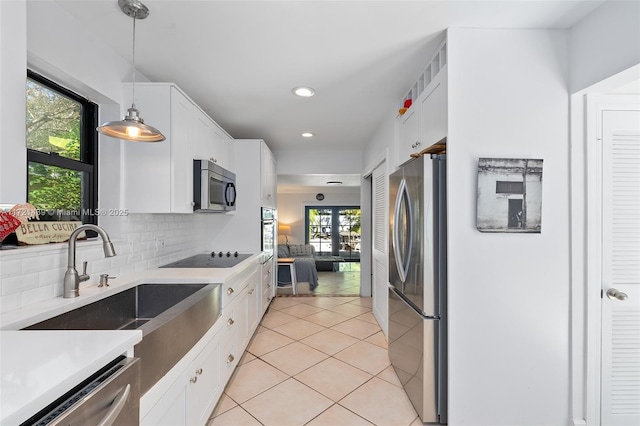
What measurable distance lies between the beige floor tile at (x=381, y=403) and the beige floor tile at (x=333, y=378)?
0.07m

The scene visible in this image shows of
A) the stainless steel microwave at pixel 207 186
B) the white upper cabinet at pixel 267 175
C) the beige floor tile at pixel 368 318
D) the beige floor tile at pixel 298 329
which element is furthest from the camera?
the white upper cabinet at pixel 267 175

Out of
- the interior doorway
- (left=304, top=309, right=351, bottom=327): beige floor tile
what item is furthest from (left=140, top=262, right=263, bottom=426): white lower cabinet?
the interior doorway

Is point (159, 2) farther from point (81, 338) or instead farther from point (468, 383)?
point (468, 383)

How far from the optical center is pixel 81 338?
97 cm

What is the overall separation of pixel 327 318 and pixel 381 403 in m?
1.79

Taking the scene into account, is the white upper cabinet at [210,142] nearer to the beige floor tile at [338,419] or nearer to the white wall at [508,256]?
the white wall at [508,256]

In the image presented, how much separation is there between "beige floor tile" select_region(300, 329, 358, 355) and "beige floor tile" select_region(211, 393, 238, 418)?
1.04 m

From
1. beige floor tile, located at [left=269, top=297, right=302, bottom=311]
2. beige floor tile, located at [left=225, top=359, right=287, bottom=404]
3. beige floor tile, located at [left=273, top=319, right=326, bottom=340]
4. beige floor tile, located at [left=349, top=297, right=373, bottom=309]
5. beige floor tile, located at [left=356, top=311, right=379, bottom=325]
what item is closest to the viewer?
beige floor tile, located at [left=225, top=359, right=287, bottom=404]

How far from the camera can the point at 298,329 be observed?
350 cm

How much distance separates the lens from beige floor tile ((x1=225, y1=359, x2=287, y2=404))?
2234 millimetres

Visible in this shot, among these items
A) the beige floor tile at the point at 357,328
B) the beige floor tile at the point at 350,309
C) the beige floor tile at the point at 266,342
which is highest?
the beige floor tile at the point at 266,342

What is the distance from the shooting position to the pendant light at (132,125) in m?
1.48

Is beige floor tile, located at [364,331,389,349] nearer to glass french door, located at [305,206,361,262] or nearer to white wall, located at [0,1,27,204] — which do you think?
white wall, located at [0,1,27,204]

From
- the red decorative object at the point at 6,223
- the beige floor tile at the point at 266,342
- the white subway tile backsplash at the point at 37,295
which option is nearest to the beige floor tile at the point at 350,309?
the beige floor tile at the point at 266,342
